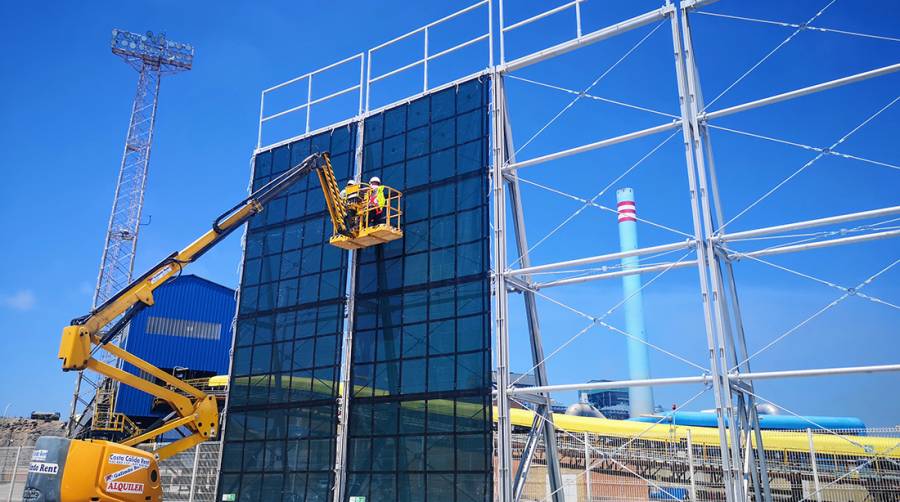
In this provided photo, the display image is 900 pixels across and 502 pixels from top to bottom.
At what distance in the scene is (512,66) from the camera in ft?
68.8

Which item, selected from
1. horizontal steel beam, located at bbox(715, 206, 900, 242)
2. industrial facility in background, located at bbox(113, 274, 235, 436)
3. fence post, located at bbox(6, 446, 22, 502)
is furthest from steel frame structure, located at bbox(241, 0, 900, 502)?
industrial facility in background, located at bbox(113, 274, 235, 436)

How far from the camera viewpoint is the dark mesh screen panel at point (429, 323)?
62.1ft

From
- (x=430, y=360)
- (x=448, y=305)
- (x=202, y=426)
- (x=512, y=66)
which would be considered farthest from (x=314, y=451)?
(x=512, y=66)

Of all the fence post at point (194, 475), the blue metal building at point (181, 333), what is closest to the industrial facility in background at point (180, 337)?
the blue metal building at point (181, 333)

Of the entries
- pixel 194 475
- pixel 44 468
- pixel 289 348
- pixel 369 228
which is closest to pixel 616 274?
pixel 369 228

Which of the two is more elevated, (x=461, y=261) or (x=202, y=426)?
(x=461, y=261)

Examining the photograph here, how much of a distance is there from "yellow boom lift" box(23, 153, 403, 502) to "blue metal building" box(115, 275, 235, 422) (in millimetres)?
21973

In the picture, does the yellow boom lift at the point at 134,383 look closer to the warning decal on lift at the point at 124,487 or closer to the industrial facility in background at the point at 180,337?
the warning decal on lift at the point at 124,487

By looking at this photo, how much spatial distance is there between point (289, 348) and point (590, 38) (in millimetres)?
13393

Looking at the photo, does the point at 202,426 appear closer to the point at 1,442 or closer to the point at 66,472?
the point at 66,472

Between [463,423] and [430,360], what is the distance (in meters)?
2.05

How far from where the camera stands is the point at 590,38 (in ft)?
64.9

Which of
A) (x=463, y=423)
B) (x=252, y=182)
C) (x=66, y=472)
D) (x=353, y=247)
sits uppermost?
(x=252, y=182)

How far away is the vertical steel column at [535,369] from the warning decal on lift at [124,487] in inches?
366
